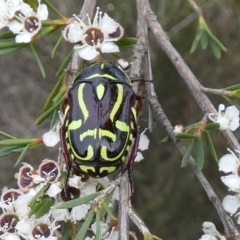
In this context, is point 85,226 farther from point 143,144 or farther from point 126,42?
point 126,42

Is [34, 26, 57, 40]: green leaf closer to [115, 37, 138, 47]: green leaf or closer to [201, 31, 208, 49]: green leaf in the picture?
[115, 37, 138, 47]: green leaf

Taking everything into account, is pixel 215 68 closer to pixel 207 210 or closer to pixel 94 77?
pixel 207 210

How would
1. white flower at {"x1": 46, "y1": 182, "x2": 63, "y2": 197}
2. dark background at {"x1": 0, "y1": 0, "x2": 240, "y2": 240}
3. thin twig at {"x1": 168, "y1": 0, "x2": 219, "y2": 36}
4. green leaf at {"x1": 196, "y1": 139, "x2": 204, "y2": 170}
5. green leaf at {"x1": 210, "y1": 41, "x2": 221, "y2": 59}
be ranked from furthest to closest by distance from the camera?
1. dark background at {"x1": 0, "y1": 0, "x2": 240, "y2": 240}
2. thin twig at {"x1": 168, "y1": 0, "x2": 219, "y2": 36}
3. green leaf at {"x1": 210, "y1": 41, "x2": 221, "y2": 59}
4. green leaf at {"x1": 196, "y1": 139, "x2": 204, "y2": 170}
5. white flower at {"x1": 46, "y1": 182, "x2": 63, "y2": 197}

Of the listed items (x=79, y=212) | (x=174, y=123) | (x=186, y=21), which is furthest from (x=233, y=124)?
(x=174, y=123)

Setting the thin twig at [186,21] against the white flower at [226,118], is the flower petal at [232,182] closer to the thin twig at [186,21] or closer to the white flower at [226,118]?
the white flower at [226,118]

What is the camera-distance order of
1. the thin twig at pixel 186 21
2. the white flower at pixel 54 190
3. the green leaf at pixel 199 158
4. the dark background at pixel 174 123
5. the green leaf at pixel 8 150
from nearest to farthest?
the white flower at pixel 54 190 → the green leaf at pixel 199 158 → the green leaf at pixel 8 150 → the thin twig at pixel 186 21 → the dark background at pixel 174 123

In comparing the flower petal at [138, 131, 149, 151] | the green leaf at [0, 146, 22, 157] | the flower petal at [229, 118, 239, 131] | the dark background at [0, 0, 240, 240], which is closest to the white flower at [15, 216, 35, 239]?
the green leaf at [0, 146, 22, 157]

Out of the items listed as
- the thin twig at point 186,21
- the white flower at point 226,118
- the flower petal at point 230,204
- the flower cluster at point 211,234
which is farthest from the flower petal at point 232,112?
the thin twig at point 186,21
